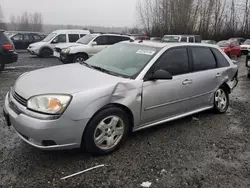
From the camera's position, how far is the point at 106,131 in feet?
10.5

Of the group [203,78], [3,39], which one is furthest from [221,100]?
[3,39]

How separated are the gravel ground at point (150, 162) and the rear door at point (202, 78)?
55 cm

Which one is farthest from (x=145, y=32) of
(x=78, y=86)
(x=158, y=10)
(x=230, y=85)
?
(x=78, y=86)

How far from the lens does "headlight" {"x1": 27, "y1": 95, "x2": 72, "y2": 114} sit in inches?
109

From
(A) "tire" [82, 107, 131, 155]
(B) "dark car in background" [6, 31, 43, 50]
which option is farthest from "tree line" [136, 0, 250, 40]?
(A) "tire" [82, 107, 131, 155]

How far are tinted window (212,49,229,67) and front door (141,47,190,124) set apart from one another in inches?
38.8

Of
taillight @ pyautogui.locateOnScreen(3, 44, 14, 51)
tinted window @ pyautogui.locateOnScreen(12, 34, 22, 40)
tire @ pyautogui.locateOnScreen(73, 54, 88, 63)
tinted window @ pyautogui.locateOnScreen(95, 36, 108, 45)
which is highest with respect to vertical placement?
tinted window @ pyautogui.locateOnScreen(12, 34, 22, 40)

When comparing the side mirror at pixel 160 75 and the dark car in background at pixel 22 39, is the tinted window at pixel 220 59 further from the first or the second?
the dark car in background at pixel 22 39

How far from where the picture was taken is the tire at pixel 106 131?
9.85 feet

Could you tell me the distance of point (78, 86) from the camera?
3.00 meters

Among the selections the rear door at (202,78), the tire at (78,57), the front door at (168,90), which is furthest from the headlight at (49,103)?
the tire at (78,57)

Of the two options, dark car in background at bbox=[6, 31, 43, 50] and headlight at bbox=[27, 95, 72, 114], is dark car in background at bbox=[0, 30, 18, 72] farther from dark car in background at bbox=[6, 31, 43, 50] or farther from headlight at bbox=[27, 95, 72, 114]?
dark car in background at bbox=[6, 31, 43, 50]

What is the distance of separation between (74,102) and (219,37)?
A: 32432 millimetres

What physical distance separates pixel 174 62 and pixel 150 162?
1.70 metres
